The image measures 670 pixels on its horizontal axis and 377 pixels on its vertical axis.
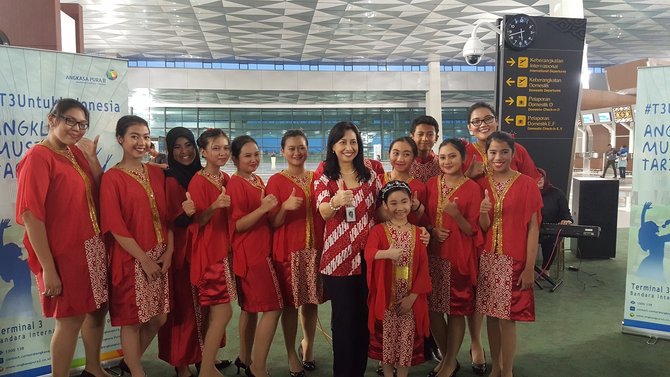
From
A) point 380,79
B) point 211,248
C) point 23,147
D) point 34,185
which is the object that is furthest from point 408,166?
point 380,79

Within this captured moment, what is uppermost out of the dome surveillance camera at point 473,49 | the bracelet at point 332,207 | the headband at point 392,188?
the dome surveillance camera at point 473,49

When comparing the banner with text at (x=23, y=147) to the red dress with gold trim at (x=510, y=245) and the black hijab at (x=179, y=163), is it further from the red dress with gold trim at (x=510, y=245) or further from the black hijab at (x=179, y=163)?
the red dress with gold trim at (x=510, y=245)

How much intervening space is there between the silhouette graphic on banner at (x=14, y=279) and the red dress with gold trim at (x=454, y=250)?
2378 millimetres

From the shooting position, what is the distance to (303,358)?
3.08 m

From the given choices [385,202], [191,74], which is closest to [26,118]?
[385,202]

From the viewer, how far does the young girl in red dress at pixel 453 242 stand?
2617mm

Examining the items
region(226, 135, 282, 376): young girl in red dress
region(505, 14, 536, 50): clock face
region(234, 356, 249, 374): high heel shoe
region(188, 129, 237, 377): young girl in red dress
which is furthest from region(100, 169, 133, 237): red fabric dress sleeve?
region(505, 14, 536, 50): clock face

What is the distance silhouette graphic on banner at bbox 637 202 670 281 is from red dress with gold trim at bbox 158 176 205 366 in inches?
126

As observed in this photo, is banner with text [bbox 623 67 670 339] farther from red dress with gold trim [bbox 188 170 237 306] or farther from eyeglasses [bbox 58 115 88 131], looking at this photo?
eyeglasses [bbox 58 115 88 131]

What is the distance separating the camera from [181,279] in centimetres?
275

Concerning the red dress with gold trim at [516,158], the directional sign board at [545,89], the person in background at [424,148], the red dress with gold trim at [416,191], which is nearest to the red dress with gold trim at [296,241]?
the red dress with gold trim at [416,191]

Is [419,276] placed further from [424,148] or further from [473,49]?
[473,49]

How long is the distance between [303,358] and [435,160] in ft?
5.16

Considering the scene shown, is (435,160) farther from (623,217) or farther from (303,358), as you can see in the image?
(623,217)
